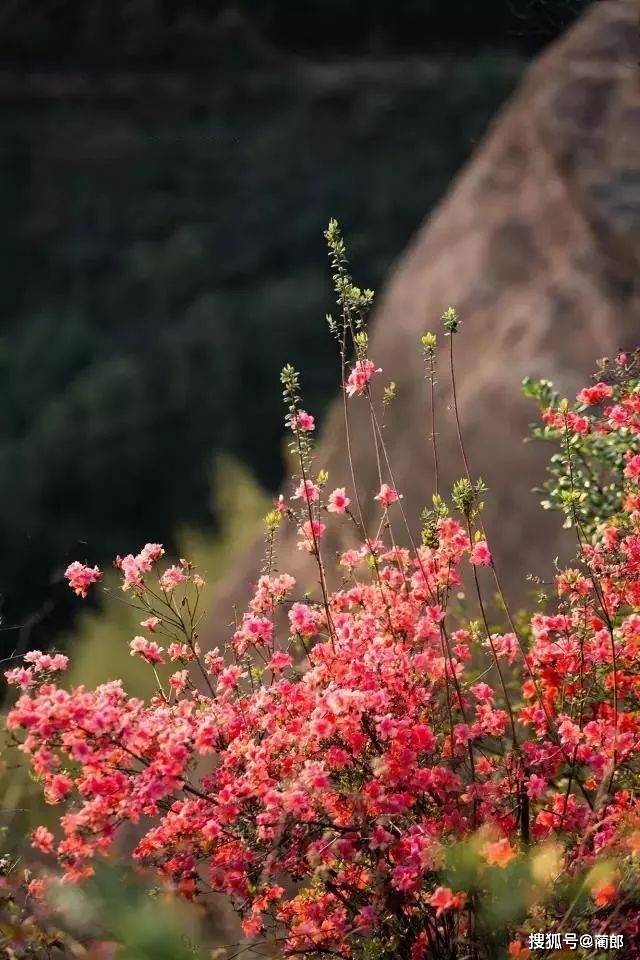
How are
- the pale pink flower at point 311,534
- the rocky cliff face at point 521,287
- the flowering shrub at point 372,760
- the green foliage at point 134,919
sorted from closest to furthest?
the green foliage at point 134,919 → the flowering shrub at point 372,760 → the pale pink flower at point 311,534 → the rocky cliff face at point 521,287

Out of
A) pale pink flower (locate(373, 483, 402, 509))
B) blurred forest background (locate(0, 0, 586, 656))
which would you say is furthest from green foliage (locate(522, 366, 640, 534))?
blurred forest background (locate(0, 0, 586, 656))

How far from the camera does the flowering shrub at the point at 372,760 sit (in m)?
1.91

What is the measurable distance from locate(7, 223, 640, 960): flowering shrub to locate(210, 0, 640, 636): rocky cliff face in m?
1.77

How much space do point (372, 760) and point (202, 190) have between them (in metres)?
13.0

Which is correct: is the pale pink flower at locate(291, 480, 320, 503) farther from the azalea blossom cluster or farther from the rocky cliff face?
the rocky cliff face

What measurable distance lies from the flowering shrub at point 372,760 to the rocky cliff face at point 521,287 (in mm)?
1774

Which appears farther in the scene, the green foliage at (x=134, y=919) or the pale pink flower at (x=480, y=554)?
the pale pink flower at (x=480, y=554)

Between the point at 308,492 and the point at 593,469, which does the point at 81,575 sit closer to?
the point at 308,492

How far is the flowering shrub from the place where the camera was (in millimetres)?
1908

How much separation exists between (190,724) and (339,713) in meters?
0.31

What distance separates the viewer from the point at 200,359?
504 inches

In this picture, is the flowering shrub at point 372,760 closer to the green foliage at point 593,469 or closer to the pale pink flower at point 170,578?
the pale pink flower at point 170,578

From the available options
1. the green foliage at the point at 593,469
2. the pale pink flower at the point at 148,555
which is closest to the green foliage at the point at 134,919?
the pale pink flower at the point at 148,555

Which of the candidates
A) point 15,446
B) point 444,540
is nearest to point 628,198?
point 444,540
